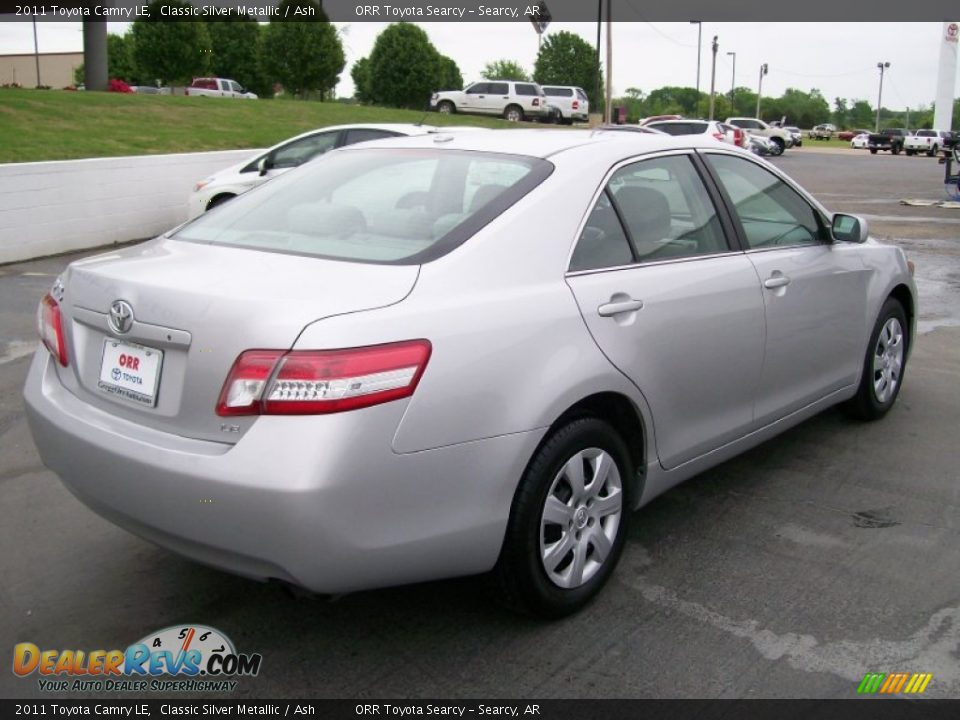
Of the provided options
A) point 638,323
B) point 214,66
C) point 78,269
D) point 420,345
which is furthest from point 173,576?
point 214,66

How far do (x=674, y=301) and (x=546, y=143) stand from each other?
790 millimetres

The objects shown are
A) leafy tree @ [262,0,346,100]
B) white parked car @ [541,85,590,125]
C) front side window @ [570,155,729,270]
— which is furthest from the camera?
white parked car @ [541,85,590,125]

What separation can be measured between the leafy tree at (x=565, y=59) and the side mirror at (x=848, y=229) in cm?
8477

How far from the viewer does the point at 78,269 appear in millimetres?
3348

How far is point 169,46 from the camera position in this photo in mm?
45812

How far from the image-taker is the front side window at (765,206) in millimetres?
4434

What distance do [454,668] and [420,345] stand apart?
104cm

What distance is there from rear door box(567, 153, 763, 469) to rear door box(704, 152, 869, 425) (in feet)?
0.50

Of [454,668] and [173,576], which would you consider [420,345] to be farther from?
[173,576]

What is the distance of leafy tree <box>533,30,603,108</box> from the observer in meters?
86.9

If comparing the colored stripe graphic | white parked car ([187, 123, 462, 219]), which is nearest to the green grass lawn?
white parked car ([187, 123, 462, 219])

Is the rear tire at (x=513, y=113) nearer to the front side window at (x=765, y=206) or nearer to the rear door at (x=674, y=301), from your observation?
the front side window at (x=765, y=206)

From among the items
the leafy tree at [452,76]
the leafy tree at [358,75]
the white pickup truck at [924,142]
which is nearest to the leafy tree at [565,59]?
the leafy tree at [452,76]

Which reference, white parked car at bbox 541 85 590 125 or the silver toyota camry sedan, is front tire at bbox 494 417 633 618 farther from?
white parked car at bbox 541 85 590 125
